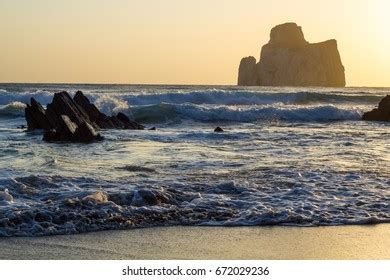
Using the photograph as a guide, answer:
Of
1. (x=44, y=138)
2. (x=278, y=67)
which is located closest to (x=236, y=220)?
(x=44, y=138)

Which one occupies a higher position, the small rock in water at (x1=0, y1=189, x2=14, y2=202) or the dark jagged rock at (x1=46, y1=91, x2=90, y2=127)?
the dark jagged rock at (x1=46, y1=91, x2=90, y2=127)

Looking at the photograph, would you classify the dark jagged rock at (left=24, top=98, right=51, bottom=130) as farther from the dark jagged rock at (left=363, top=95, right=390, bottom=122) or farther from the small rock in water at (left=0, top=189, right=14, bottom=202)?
the dark jagged rock at (left=363, top=95, right=390, bottom=122)

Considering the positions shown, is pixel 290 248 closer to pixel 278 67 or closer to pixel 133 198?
pixel 133 198

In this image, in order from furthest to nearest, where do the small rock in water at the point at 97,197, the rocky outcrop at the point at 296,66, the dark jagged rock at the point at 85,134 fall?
the rocky outcrop at the point at 296,66, the dark jagged rock at the point at 85,134, the small rock in water at the point at 97,197

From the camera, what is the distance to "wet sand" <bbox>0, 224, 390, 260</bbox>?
5.43m

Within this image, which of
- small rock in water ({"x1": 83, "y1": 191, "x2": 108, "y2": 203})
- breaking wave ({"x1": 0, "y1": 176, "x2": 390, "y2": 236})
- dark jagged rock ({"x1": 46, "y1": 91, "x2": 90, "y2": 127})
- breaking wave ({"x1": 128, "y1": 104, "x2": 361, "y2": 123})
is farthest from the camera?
breaking wave ({"x1": 128, "y1": 104, "x2": 361, "y2": 123})

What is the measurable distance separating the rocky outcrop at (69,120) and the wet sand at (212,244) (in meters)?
9.01

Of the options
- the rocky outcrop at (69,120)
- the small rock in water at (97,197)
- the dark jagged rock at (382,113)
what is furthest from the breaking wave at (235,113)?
the small rock in water at (97,197)

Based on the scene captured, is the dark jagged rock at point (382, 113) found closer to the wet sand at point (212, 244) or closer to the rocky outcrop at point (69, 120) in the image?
the rocky outcrop at point (69, 120)

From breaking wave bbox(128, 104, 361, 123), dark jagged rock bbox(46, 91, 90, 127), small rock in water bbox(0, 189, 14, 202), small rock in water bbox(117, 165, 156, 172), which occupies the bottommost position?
breaking wave bbox(128, 104, 361, 123)

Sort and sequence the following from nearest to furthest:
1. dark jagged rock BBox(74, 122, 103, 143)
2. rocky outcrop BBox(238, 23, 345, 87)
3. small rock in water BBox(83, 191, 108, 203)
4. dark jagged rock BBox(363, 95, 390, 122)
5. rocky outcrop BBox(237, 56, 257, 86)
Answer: small rock in water BBox(83, 191, 108, 203)
dark jagged rock BBox(74, 122, 103, 143)
dark jagged rock BBox(363, 95, 390, 122)
rocky outcrop BBox(238, 23, 345, 87)
rocky outcrop BBox(237, 56, 257, 86)

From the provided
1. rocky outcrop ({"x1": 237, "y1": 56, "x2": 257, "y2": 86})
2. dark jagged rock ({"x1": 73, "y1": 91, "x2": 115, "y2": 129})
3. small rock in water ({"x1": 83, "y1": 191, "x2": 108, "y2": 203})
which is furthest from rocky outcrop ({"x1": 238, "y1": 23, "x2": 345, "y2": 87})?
small rock in water ({"x1": 83, "y1": 191, "x2": 108, "y2": 203})

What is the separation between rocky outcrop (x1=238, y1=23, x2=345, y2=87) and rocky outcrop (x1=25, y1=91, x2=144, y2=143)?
92.1 meters

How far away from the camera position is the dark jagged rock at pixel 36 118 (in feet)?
58.0
